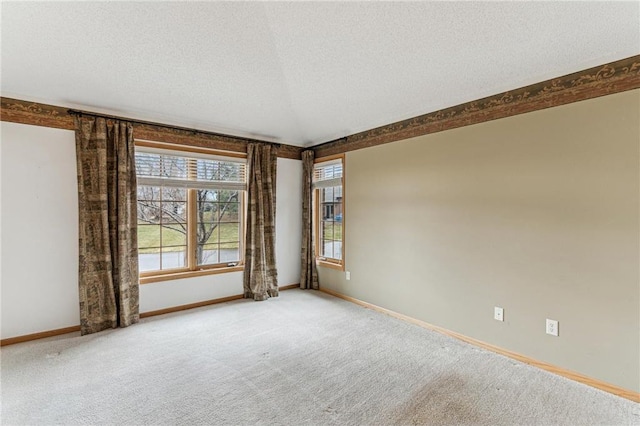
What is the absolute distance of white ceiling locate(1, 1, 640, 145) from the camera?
2.10 metres

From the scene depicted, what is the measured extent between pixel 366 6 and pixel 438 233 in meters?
2.22

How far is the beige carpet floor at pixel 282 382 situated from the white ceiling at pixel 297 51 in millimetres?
2428

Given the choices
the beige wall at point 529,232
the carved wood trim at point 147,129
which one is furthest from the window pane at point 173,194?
the beige wall at point 529,232

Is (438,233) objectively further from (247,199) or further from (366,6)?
(247,199)

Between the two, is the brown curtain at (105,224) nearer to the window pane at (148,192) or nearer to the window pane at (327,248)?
the window pane at (148,192)

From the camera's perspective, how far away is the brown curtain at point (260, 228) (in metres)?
4.31

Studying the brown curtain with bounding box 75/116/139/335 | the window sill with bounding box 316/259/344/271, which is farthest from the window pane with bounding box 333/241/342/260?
the brown curtain with bounding box 75/116/139/335

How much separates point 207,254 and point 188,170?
119 centimetres

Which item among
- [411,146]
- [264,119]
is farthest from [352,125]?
[264,119]

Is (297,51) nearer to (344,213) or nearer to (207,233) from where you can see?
(344,213)

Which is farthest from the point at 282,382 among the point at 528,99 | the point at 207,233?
the point at 528,99

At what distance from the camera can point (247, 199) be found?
14.2 ft

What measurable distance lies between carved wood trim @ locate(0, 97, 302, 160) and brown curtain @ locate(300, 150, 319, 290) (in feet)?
0.81

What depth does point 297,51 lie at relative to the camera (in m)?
2.83
